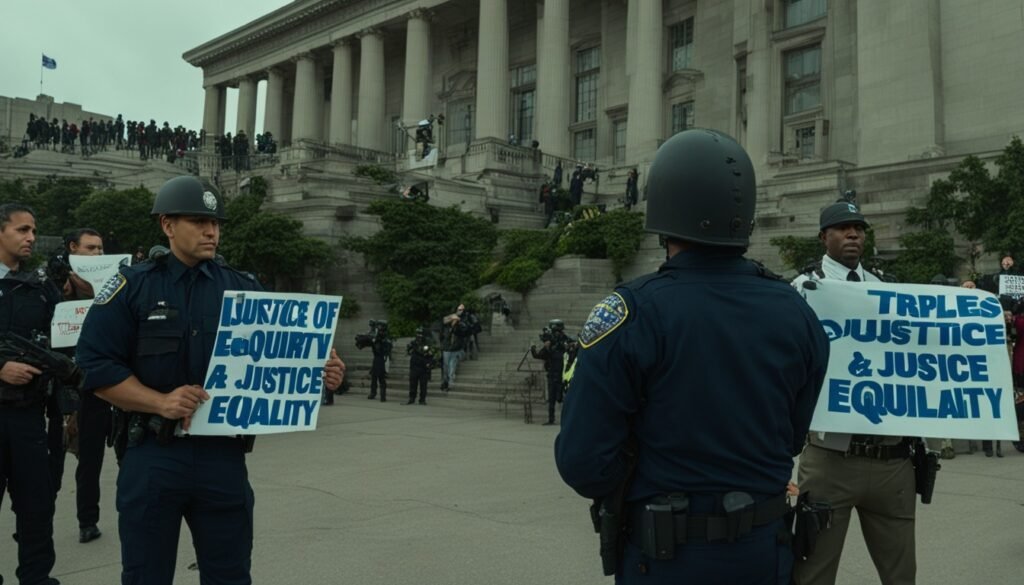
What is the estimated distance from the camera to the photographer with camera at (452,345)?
19.8 meters

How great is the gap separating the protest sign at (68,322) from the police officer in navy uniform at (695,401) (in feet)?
17.9

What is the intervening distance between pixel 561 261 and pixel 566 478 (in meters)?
22.1

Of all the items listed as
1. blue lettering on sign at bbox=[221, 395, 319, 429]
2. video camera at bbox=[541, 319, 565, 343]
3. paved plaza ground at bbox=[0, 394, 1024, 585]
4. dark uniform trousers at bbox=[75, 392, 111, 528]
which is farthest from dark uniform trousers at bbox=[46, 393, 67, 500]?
video camera at bbox=[541, 319, 565, 343]

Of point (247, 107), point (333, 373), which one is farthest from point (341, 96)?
point (333, 373)

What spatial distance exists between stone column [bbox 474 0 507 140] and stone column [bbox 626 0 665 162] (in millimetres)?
6910

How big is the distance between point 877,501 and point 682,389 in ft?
6.99

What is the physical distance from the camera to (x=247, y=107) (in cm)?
6519

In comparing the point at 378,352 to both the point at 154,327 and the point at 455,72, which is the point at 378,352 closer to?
the point at 154,327

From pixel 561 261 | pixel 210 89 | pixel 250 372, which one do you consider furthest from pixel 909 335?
pixel 210 89

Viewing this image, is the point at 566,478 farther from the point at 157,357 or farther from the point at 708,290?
the point at 157,357

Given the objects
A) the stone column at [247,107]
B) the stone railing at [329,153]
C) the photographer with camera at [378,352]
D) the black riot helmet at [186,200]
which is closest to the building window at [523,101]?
the stone railing at [329,153]

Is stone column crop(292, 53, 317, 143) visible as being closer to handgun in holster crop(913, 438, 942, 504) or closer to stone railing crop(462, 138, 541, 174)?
stone railing crop(462, 138, 541, 174)

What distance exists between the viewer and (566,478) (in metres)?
2.55

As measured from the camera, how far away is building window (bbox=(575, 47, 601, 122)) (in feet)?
151
